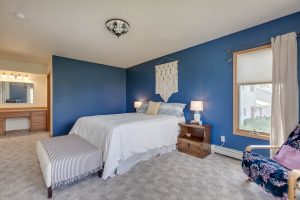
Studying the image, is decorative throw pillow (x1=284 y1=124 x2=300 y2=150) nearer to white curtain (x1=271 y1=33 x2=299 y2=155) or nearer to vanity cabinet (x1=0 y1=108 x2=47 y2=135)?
white curtain (x1=271 y1=33 x2=299 y2=155)

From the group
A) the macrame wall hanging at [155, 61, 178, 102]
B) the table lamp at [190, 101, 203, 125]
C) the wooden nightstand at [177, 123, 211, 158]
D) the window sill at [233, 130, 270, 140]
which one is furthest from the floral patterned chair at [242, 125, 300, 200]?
the macrame wall hanging at [155, 61, 178, 102]

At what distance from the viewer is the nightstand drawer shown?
2.90m

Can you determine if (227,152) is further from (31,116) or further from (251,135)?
(31,116)

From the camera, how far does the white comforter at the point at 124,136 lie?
2.18m

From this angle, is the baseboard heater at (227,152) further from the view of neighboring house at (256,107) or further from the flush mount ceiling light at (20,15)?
the flush mount ceiling light at (20,15)

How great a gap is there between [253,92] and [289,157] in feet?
4.41

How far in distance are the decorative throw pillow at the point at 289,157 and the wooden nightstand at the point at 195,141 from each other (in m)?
1.22

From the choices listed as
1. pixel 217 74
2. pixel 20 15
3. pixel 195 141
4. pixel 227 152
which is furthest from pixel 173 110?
pixel 20 15

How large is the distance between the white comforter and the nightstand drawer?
158mm

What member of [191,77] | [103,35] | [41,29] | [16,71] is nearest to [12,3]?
[41,29]

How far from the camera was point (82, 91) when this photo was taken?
4668 millimetres

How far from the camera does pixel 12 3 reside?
197cm

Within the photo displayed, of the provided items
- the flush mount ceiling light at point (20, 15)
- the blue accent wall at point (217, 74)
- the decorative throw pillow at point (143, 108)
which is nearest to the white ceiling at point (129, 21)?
the flush mount ceiling light at point (20, 15)

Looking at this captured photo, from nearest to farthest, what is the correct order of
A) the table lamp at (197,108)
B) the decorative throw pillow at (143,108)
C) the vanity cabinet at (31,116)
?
1. the table lamp at (197,108)
2. the decorative throw pillow at (143,108)
3. the vanity cabinet at (31,116)
